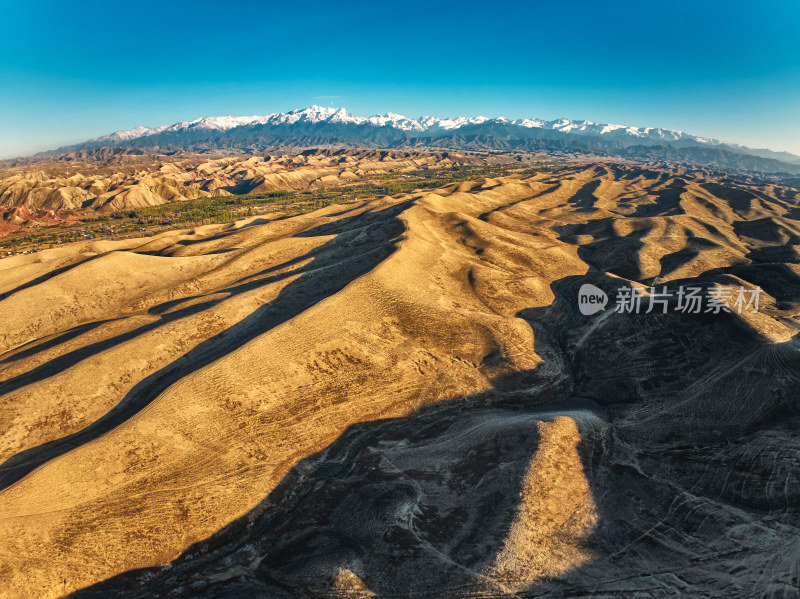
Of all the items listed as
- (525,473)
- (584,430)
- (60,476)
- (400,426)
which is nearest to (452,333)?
(400,426)

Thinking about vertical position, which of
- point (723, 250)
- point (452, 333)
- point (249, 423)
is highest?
point (723, 250)

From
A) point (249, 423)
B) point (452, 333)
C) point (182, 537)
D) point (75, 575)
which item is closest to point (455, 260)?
point (452, 333)

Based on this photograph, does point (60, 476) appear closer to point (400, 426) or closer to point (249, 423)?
point (249, 423)

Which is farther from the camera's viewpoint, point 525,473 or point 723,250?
point 723,250

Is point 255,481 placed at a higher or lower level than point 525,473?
lower

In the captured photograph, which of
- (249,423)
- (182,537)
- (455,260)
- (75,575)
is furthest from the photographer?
(455,260)

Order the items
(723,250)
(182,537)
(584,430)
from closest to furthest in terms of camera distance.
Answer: (182,537) → (584,430) → (723,250)
